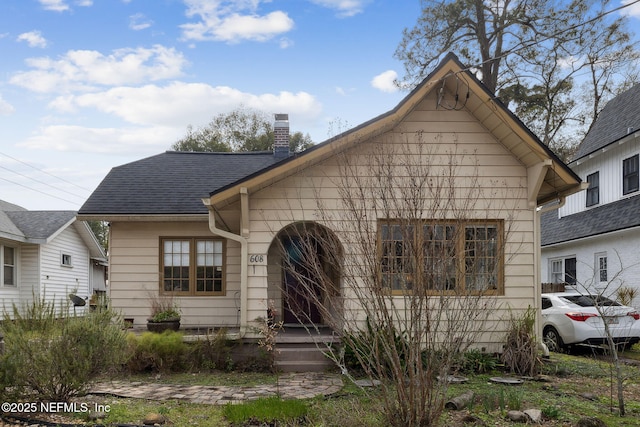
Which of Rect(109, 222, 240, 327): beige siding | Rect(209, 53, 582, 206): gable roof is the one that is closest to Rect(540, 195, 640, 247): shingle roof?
Rect(209, 53, 582, 206): gable roof

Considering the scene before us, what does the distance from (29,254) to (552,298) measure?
54.1ft

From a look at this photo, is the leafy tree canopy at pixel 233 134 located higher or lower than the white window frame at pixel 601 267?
higher

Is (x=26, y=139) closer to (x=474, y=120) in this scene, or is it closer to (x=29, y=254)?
(x=29, y=254)

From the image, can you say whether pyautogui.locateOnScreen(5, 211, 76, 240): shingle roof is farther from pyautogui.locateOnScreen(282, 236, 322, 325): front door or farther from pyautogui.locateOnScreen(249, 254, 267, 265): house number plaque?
pyautogui.locateOnScreen(249, 254, 267, 265): house number plaque

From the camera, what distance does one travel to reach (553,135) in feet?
91.0

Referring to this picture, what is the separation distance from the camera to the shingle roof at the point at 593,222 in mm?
14219

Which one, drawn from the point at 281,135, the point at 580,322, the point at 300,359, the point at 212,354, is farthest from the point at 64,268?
the point at 580,322

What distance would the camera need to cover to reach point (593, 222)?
16.1m

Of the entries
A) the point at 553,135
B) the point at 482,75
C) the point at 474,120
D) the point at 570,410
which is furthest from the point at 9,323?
the point at 553,135

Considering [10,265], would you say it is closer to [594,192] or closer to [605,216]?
[605,216]

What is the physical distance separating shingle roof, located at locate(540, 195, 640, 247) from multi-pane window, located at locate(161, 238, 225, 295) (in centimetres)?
1041

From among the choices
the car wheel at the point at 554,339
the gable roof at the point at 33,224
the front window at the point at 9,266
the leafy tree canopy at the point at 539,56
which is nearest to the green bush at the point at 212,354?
the car wheel at the point at 554,339

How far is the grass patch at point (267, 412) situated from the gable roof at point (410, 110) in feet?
Answer: 13.2

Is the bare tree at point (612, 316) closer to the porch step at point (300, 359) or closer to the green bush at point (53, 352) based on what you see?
the porch step at point (300, 359)
